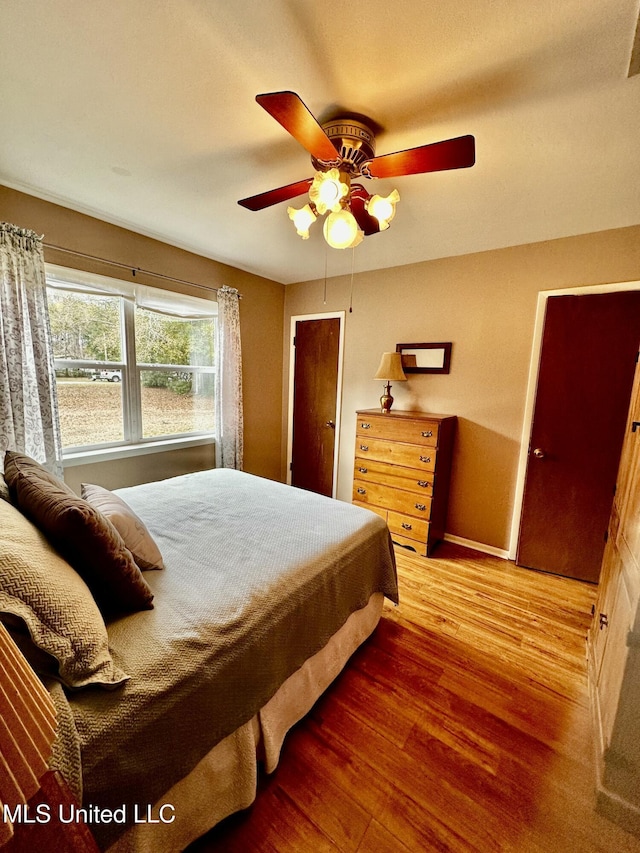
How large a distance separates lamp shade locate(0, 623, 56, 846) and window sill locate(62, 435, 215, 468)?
7.83 feet

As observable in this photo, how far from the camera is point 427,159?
4.22ft

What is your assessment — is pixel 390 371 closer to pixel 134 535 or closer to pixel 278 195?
pixel 278 195

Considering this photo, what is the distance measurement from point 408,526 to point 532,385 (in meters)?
1.49

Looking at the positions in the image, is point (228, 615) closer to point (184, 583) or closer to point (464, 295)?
point (184, 583)

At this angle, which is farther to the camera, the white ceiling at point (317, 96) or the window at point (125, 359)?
the window at point (125, 359)

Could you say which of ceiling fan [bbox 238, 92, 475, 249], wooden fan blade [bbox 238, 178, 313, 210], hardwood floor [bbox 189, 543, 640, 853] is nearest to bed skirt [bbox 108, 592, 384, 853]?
hardwood floor [bbox 189, 543, 640, 853]

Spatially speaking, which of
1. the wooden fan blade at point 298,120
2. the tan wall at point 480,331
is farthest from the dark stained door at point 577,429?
the wooden fan blade at point 298,120

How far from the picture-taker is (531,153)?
5.18ft

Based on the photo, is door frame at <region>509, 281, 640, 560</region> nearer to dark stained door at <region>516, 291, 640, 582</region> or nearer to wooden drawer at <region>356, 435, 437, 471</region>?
dark stained door at <region>516, 291, 640, 582</region>

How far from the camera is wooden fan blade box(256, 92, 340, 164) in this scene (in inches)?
39.8

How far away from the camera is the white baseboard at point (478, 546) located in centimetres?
281

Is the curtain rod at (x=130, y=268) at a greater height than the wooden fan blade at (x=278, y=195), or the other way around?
the wooden fan blade at (x=278, y=195)

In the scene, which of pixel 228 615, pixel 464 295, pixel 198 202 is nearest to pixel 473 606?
pixel 228 615

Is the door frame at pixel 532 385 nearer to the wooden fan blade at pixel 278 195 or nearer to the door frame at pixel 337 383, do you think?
the door frame at pixel 337 383
